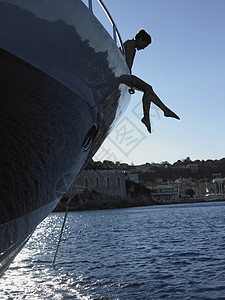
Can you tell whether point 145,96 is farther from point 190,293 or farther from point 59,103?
point 190,293

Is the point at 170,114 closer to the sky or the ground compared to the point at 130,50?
closer to the ground

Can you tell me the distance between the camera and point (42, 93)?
242 centimetres

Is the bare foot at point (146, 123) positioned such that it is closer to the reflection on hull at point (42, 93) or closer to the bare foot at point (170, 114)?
the bare foot at point (170, 114)

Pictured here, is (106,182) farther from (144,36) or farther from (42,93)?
(42,93)

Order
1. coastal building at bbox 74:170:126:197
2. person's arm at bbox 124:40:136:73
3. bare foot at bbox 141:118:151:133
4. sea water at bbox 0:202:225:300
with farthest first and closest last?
1. coastal building at bbox 74:170:126:197
2. sea water at bbox 0:202:225:300
3. person's arm at bbox 124:40:136:73
4. bare foot at bbox 141:118:151:133

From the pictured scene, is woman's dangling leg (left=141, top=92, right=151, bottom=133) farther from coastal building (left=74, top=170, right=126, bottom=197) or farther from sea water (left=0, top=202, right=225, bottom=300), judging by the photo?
coastal building (left=74, top=170, right=126, bottom=197)

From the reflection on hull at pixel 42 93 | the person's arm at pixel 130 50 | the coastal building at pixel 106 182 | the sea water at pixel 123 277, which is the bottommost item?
the sea water at pixel 123 277

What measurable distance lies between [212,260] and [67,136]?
9178mm

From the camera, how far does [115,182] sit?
9294 cm

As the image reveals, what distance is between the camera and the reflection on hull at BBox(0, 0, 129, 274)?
2.09 m

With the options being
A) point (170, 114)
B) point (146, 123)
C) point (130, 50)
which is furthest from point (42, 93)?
point (130, 50)

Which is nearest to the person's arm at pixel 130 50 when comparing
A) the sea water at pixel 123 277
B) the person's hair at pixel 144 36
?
the person's hair at pixel 144 36

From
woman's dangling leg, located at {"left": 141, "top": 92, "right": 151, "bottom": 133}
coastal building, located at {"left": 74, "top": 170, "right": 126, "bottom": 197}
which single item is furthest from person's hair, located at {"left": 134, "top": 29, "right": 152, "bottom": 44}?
coastal building, located at {"left": 74, "top": 170, "right": 126, "bottom": 197}

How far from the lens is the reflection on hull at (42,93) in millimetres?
2090
